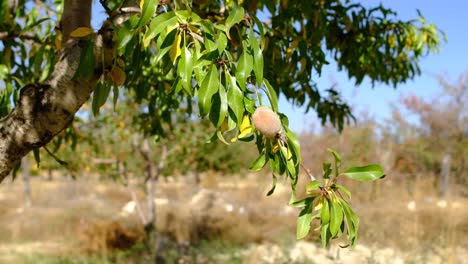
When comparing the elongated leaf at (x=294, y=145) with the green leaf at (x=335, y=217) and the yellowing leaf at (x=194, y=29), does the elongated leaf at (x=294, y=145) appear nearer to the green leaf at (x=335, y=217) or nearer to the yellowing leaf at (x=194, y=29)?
the green leaf at (x=335, y=217)

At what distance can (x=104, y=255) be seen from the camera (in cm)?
736

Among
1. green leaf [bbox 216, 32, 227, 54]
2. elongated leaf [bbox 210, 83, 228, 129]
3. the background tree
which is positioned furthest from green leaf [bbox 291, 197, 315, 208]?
green leaf [bbox 216, 32, 227, 54]

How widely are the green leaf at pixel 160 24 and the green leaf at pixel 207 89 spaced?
14 centimetres

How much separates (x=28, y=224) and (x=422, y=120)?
1404 cm

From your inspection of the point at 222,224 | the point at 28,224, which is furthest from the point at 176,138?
the point at 28,224

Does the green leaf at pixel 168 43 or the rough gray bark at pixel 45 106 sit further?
the rough gray bark at pixel 45 106

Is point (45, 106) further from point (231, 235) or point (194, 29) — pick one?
point (231, 235)

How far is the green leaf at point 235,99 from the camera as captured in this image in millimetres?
972

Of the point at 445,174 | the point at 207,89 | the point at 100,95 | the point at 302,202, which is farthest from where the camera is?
the point at 445,174

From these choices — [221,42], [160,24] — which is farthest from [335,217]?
[160,24]

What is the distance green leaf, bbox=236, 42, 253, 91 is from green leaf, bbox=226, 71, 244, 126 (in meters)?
0.02

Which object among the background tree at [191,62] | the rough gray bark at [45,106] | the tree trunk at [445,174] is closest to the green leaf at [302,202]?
the background tree at [191,62]

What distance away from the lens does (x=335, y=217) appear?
100 cm

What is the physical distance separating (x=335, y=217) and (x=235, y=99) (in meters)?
0.31
